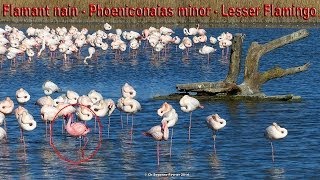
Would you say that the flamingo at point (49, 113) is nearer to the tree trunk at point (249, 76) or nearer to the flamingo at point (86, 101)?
the flamingo at point (86, 101)

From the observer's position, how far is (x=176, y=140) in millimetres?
21078

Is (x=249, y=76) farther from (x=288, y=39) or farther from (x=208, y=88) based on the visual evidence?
(x=288, y=39)

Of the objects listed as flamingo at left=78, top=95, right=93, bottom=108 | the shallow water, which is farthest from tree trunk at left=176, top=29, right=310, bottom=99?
flamingo at left=78, top=95, right=93, bottom=108

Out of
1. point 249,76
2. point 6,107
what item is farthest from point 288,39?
point 6,107

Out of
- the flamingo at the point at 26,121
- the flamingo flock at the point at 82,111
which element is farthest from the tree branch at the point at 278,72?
the flamingo at the point at 26,121

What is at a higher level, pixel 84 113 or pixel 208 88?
pixel 208 88

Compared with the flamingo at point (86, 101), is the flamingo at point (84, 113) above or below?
below

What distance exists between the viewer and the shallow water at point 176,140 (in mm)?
18047

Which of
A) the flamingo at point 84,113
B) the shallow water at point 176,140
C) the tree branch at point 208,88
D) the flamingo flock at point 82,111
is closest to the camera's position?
the shallow water at point 176,140

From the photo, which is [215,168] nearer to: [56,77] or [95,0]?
[56,77]

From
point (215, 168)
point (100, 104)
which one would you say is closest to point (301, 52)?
point (100, 104)

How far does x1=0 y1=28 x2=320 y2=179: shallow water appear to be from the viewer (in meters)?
18.0

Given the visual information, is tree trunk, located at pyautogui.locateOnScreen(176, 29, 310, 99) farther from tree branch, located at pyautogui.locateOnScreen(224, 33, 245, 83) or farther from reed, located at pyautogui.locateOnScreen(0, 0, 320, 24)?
reed, located at pyautogui.locateOnScreen(0, 0, 320, 24)

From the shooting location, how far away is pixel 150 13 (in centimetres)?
5412
